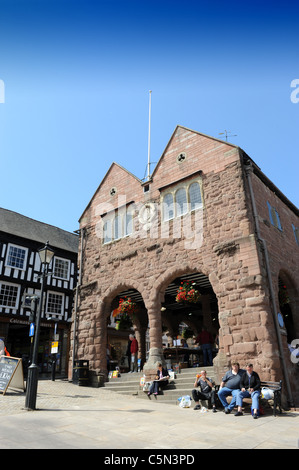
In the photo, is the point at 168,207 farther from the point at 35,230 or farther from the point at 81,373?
the point at 35,230

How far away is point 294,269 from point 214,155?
5.18 meters

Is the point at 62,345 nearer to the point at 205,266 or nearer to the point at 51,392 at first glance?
the point at 51,392

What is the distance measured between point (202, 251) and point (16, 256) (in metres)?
16.3

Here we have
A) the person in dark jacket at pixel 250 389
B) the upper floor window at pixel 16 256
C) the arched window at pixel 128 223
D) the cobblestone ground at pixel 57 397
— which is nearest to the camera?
the person in dark jacket at pixel 250 389

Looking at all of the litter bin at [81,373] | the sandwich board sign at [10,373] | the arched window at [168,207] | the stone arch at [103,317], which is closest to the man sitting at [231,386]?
the stone arch at [103,317]

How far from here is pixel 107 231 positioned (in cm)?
1526

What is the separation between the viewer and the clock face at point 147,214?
13.4 m

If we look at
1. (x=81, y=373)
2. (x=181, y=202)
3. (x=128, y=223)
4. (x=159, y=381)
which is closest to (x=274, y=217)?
(x=181, y=202)

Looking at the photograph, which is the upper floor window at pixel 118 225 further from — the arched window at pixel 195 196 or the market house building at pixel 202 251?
the arched window at pixel 195 196

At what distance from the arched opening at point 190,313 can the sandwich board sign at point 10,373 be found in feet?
16.4

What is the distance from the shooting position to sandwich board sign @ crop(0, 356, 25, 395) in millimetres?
9773

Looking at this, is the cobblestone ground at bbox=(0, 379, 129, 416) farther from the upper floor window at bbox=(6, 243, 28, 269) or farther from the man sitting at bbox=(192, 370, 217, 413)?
the upper floor window at bbox=(6, 243, 28, 269)

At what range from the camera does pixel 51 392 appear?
35.0 feet

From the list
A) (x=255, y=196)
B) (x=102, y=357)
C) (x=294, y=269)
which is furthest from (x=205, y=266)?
(x=102, y=357)
